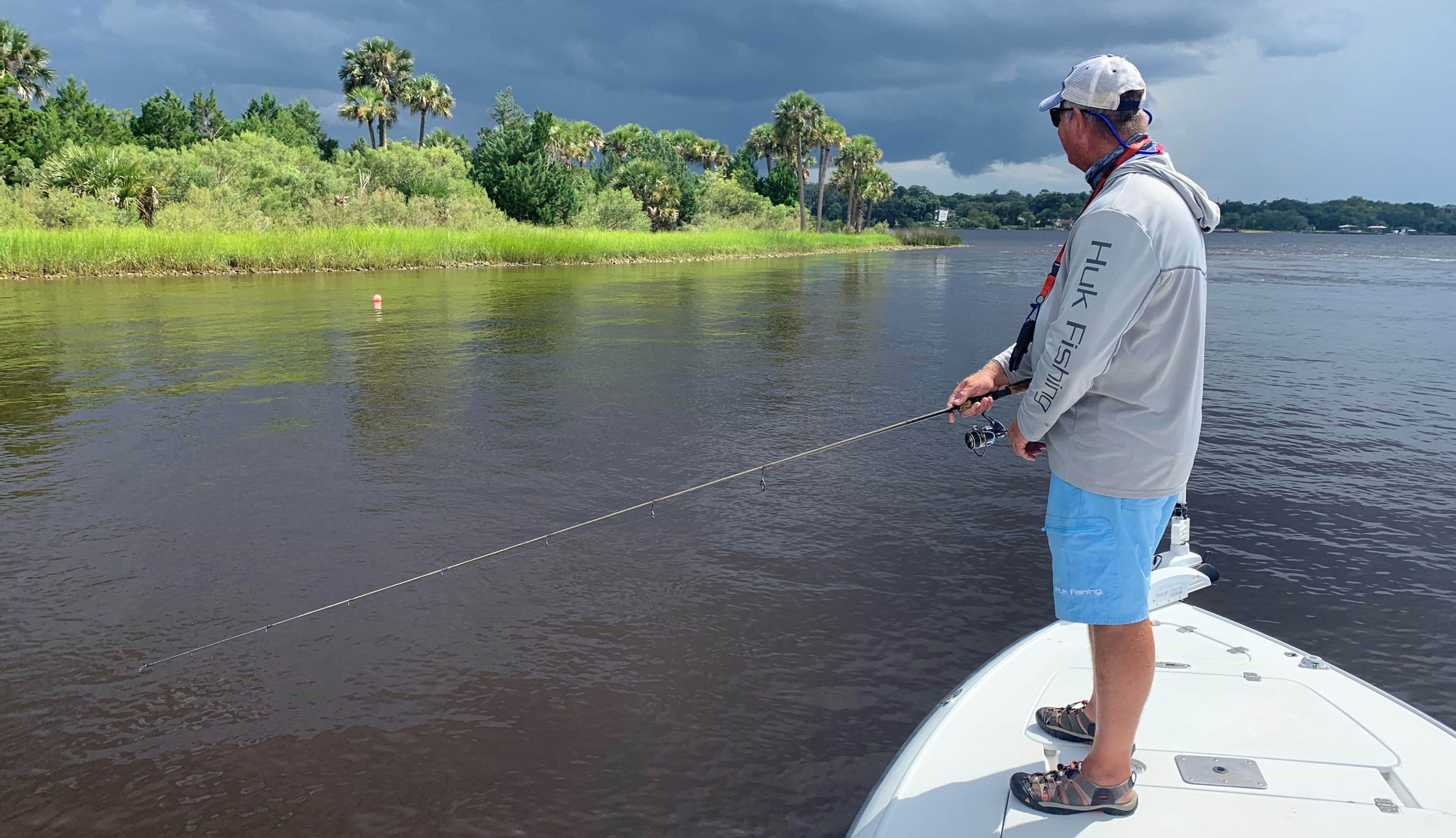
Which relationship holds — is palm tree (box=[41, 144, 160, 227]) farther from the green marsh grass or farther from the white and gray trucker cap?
the green marsh grass

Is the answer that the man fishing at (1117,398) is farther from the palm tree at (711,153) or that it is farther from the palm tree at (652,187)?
the palm tree at (711,153)

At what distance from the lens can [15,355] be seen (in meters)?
13.9

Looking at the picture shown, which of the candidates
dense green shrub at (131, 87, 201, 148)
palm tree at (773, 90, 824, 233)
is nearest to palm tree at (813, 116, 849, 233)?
palm tree at (773, 90, 824, 233)

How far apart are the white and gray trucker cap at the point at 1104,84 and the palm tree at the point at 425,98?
3120 inches

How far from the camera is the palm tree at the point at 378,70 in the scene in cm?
7144

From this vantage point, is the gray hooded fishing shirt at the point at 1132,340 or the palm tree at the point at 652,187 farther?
the palm tree at the point at 652,187

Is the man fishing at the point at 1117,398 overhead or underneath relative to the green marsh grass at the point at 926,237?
underneath

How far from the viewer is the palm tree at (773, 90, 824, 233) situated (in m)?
86.9

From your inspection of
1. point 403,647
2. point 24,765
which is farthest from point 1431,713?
point 24,765

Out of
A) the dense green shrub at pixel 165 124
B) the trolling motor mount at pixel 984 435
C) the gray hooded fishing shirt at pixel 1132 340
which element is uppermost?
the dense green shrub at pixel 165 124

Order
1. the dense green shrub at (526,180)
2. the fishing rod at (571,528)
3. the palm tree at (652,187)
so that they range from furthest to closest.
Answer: the palm tree at (652,187) < the dense green shrub at (526,180) < the fishing rod at (571,528)

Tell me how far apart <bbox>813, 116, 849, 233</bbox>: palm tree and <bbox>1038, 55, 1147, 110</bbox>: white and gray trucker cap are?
88509 mm

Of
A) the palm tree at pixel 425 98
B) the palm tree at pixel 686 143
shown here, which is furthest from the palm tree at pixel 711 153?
the palm tree at pixel 425 98

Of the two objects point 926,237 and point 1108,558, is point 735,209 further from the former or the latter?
point 1108,558
